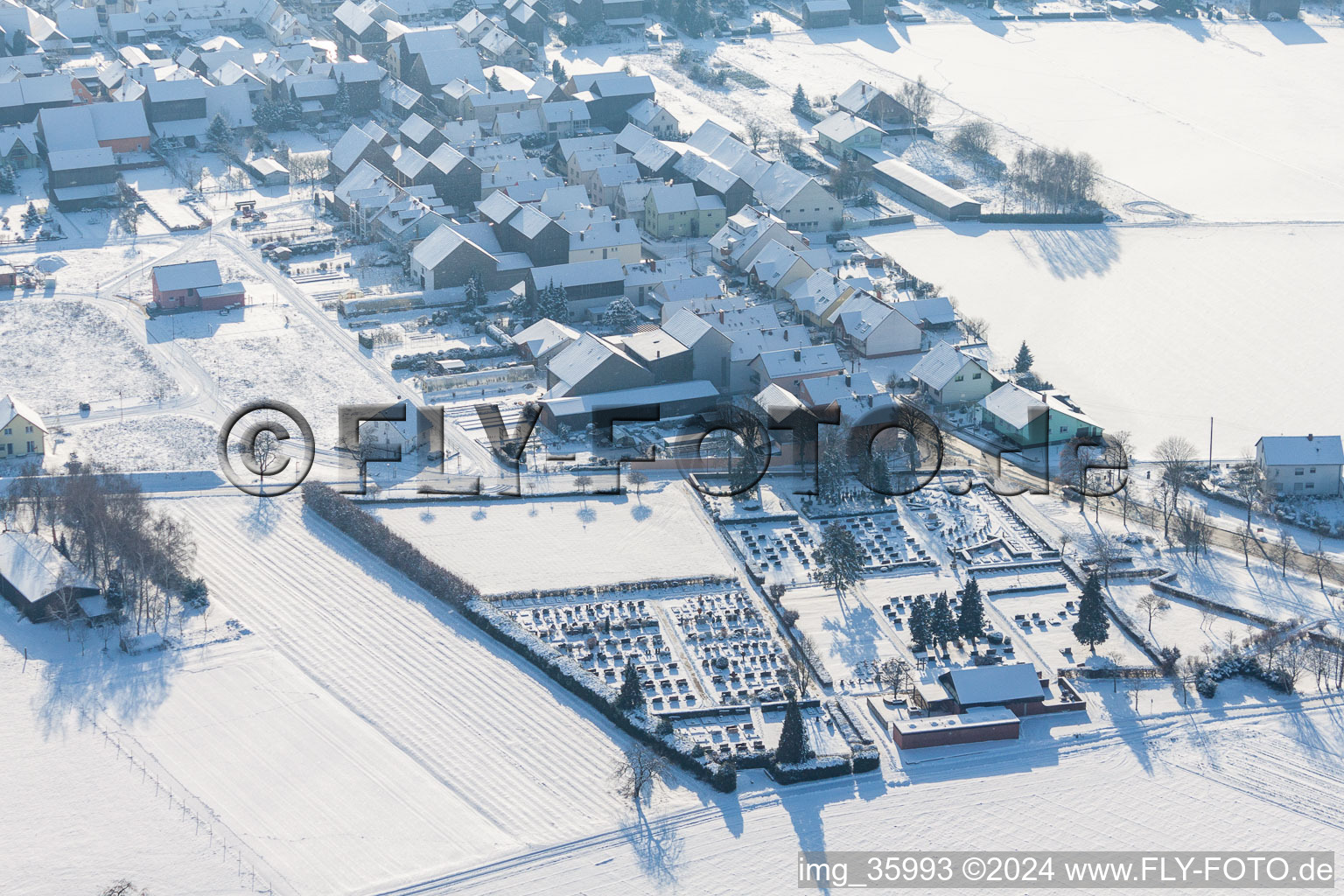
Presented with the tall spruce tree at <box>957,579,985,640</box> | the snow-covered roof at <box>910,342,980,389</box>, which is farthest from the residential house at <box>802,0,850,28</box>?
the tall spruce tree at <box>957,579,985,640</box>

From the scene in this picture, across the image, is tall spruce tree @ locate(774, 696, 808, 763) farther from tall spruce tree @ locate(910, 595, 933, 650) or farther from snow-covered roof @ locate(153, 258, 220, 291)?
snow-covered roof @ locate(153, 258, 220, 291)

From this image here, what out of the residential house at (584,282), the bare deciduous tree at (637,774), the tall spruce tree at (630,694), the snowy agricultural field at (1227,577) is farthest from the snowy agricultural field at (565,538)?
the residential house at (584,282)

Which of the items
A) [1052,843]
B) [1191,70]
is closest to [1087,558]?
[1052,843]

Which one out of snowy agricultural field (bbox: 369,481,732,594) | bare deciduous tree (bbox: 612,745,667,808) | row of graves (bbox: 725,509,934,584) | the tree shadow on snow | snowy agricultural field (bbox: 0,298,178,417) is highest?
the tree shadow on snow

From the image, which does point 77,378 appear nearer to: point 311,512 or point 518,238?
point 311,512

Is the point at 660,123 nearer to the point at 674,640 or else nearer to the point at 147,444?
the point at 147,444

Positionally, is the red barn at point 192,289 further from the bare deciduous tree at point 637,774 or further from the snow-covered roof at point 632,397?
the bare deciduous tree at point 637,774

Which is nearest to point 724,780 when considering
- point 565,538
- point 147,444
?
point 565,538

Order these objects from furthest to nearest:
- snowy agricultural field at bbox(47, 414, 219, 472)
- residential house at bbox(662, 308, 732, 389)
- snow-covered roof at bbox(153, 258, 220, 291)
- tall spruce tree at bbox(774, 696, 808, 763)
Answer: snow-covered roof at bbox(153, 258, 220, 291) < residential house at bbox(662, 308, 732, 389) < snowy agricultural field at bbox(47, 414, 219, 472) < tall spruce tree at bbox(774, 696, 808, 763)
